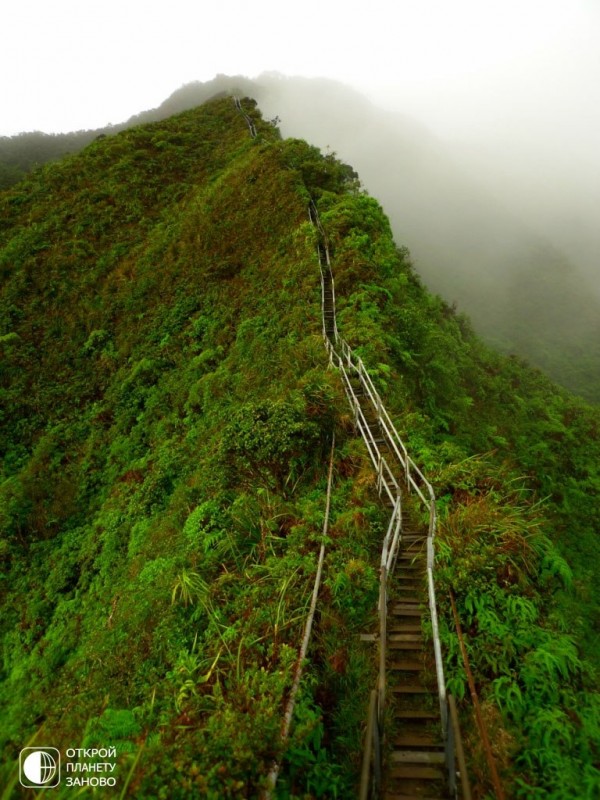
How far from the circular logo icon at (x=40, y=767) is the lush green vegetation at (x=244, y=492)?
0.49m

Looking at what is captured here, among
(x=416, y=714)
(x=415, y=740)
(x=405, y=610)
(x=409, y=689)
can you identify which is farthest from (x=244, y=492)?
(x=415, y=740)

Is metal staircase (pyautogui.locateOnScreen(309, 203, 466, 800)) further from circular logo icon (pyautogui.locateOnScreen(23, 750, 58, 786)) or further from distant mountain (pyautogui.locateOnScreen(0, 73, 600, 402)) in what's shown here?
distant mountain (pyautogui.locateOnScreen(0, 73, 600, 402))

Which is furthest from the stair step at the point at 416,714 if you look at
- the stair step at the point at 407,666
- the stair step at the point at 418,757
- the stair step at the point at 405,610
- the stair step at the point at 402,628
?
the stair step at the point at 405,610

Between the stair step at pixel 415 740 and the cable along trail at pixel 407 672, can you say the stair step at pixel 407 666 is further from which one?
the stair step at pixel 415 740

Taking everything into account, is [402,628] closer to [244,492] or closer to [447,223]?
[244,492]

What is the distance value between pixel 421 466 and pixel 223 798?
6.51m

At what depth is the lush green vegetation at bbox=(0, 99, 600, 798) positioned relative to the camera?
16.1 feet

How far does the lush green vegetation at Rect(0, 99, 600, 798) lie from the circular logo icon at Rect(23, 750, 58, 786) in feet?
1.61

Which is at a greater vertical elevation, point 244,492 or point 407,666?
point 244,492

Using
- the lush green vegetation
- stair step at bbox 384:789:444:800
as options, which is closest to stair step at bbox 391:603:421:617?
the lush green vegetation

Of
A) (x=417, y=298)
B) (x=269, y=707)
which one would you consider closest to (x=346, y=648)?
(x=269, y=707)

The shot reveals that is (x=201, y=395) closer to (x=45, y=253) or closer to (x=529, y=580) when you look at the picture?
(x=529, y=580)

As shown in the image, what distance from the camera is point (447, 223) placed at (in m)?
70.8

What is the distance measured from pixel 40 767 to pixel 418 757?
389cm
